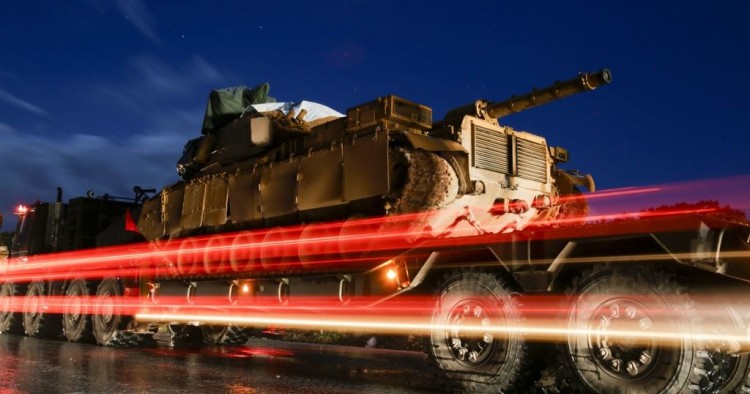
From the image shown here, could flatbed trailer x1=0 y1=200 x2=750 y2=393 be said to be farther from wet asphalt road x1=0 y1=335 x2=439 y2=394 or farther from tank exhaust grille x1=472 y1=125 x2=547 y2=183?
tank exhaust grille x1=472 y1=125 x2=547 y2=183

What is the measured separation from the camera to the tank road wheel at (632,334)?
5.93m

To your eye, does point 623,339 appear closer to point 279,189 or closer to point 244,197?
point 279,189

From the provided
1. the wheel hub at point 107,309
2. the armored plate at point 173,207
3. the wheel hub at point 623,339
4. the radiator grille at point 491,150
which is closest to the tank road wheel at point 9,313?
the wheel hub at point 107,309

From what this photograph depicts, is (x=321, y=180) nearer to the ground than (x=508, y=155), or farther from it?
nearer to the ground

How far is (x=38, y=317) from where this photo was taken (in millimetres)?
18469

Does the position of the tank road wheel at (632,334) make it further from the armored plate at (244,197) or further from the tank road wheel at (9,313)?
the tank road wheel at (9,313)

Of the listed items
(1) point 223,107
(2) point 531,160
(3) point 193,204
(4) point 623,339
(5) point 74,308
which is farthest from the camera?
(5) point 74,308

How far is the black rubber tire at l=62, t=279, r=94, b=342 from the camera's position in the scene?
1634 centimetres

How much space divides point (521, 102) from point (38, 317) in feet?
47.7

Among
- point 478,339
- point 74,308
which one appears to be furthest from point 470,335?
point 74,308

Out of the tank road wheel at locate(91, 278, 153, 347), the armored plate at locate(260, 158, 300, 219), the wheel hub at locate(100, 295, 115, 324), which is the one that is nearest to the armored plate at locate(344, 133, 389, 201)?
the armored plate at locate(260, 158, 300, 219)

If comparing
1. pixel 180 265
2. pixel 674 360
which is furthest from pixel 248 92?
pixel 674 360

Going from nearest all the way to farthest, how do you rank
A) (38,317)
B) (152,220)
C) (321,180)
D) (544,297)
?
(544,297)
(321,180)
(152,220)
(38,317)

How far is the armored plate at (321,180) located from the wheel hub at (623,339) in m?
4.68
